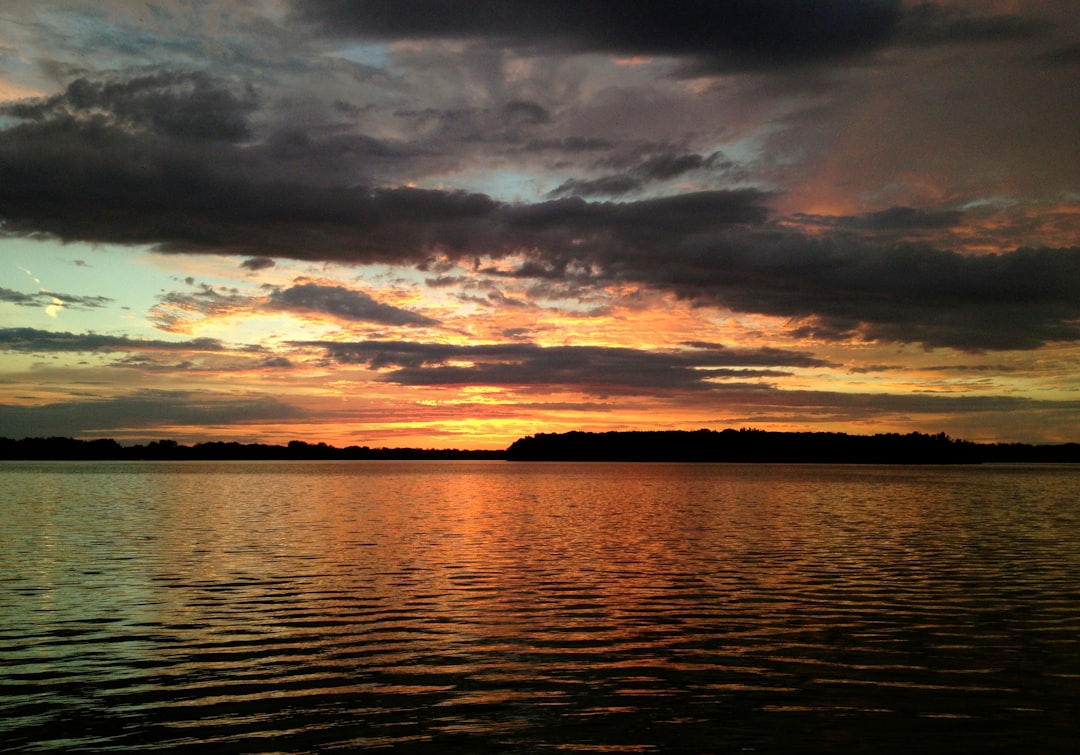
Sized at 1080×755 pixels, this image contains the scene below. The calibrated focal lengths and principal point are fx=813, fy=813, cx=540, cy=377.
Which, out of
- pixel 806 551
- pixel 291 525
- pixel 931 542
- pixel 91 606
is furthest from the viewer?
pixel 291 525

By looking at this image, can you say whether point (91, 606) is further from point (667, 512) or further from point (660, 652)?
point (667, 512)

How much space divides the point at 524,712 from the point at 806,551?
3167 centimetres

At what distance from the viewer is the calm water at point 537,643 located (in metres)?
15.9

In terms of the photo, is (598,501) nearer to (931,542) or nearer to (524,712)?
(931,542)

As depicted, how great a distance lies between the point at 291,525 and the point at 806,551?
35.9 meters

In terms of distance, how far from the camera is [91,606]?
28.4 m

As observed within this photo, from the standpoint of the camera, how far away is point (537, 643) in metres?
23.3

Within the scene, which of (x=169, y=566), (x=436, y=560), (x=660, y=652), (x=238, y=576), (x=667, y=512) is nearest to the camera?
(x=660, y=652)

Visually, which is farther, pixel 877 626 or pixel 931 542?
pixel 931 542

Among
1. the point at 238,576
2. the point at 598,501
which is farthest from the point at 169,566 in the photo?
the point at 598,501

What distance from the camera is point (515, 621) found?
87.0ft

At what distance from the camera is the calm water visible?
15.9 metres

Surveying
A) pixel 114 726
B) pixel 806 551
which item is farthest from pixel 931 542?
pixel 114 726

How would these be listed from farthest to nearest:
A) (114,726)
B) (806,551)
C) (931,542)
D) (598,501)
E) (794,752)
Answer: (598,501), (931,542), (806,551), (114,726), (794,752)
